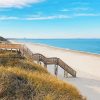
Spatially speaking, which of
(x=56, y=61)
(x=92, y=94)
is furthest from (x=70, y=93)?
(x=56, y=61)

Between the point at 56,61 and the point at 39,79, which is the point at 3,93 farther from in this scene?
the point at 56,61

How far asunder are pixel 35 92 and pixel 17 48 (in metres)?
30.2

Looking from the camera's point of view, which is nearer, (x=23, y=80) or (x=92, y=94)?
(x=23, y=80)

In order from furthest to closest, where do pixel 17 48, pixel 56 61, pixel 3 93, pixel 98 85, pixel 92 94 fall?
pixel 17 48 → pixel 56 61 → pixel 98 85 → pixel 92 94 → pixel 3 93

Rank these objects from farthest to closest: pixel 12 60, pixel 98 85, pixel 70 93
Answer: pixel 98 85, pixel 12 60, pixel 70 93

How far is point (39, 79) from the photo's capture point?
17.4m

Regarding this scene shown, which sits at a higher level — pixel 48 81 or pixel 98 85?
pixel 48 81

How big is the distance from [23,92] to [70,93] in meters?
2.63

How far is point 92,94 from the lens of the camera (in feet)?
88.3

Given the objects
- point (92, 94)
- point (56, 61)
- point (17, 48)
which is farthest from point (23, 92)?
point (17, 48)

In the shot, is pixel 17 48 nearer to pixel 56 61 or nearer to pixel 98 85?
pixel 56 61

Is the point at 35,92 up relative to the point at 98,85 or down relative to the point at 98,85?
up

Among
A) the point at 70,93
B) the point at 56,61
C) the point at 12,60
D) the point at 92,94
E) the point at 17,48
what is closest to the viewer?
the point at 70,93

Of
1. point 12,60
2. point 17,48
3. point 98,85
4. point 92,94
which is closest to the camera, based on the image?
point 92,94
